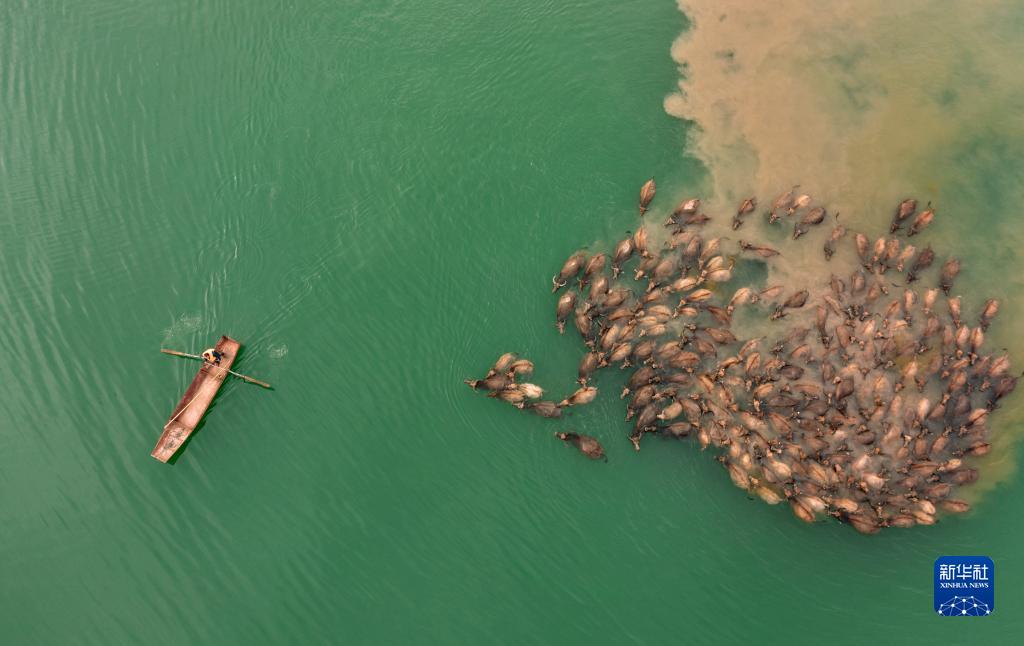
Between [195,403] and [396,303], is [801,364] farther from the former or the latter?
[195,403]

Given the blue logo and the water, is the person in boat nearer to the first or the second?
the water

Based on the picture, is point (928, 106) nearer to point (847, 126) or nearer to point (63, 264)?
point (847, 126)

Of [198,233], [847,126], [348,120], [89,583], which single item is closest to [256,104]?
[348,120]

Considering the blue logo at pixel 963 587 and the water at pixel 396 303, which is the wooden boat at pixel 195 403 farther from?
the blue logo at pixel 963 587

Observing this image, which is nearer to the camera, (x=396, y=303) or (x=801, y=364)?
(x=801, y=364)

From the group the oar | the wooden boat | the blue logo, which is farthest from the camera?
the oar

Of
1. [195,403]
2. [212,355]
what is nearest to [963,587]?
[212,355]

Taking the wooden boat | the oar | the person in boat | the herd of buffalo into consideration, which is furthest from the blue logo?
the person in boat
